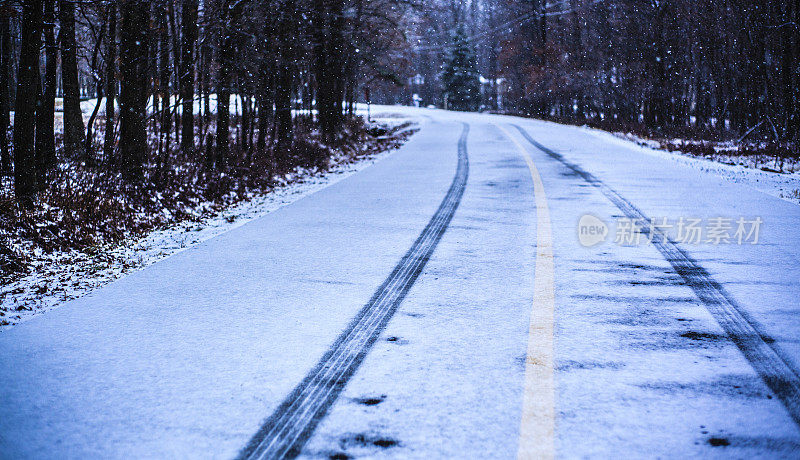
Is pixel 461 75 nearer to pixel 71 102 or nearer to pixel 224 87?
pixel 71 102

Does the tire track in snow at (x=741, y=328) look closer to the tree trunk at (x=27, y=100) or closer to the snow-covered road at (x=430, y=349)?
the snow-covered road at (x=430, y=349)

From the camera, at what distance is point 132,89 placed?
12.7m

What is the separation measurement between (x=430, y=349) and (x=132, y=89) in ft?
34.4

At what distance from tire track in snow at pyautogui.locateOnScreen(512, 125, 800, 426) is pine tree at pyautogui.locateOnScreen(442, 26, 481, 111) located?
246 ft

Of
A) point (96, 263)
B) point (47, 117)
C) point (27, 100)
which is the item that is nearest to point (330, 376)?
point (96, 263)

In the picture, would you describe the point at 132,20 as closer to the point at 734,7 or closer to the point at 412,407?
the point at 412,407

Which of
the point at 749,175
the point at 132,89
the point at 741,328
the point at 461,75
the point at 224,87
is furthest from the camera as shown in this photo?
the point at 461,75

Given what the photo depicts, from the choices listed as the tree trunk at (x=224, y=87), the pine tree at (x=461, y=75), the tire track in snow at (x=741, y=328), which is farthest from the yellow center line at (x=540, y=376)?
the pine tree at (x=461, y=75)

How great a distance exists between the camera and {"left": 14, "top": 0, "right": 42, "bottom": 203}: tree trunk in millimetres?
9805

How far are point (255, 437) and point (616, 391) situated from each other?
6.93 ft

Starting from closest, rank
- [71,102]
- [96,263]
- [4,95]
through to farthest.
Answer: [96,263] → [4,95] → [71,102]

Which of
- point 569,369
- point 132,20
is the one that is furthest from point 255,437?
point 132,20

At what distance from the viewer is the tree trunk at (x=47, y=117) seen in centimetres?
1119

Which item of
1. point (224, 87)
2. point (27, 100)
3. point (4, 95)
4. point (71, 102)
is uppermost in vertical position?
point (224, 87)
